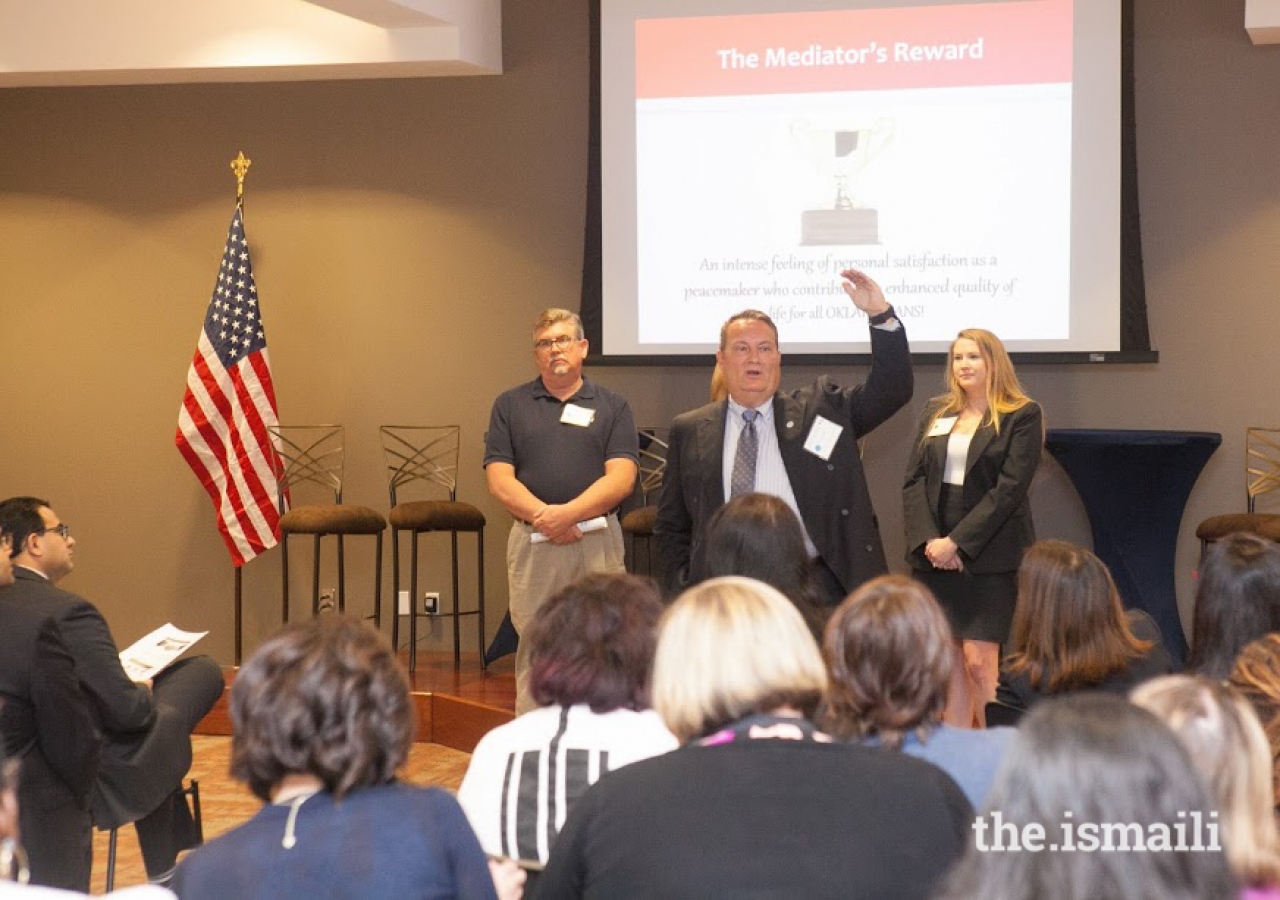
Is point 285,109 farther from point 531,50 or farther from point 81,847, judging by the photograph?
point 81,847

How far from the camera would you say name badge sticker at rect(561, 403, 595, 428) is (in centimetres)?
535

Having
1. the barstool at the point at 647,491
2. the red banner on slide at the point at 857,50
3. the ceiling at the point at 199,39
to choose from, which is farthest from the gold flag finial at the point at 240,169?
the barstool at the point at 647,491

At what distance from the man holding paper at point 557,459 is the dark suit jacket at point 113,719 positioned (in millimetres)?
1663

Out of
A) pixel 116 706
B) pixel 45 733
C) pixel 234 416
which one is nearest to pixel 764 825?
pixel 45 733

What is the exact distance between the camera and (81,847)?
3504 millimetres

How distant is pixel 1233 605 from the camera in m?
2.83

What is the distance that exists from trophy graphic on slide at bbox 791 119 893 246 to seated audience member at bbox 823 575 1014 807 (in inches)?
178

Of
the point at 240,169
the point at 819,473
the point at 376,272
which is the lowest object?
the point at 819,473

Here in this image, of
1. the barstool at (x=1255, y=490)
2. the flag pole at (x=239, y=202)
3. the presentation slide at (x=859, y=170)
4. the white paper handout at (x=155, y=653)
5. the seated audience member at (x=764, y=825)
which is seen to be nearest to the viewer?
the seated audience member at (x=764, y=825)

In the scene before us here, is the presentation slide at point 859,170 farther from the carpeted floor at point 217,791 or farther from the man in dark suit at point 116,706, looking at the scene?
the man in dark suit at point 116,706

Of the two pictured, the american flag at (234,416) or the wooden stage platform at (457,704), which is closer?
the wooden stage platform at (457,704)

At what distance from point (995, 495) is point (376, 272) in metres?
3.56

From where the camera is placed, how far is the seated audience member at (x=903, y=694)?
216 cm

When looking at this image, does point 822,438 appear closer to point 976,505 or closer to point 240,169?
point 976,505
